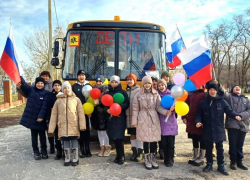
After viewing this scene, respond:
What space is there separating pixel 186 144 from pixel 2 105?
40.9 ft

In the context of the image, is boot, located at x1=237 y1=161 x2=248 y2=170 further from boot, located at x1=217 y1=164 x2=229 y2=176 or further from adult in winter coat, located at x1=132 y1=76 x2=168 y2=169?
adult in winter coat, located at x1=132 y1=76 x2=168 y2=169

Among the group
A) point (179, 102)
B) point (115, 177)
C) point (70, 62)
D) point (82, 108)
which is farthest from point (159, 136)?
point (70, 62)

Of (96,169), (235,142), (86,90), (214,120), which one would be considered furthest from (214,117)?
(86,90)

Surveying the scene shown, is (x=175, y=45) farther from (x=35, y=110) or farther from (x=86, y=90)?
(x=35, y=110)

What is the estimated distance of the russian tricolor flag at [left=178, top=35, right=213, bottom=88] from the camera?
4008mm

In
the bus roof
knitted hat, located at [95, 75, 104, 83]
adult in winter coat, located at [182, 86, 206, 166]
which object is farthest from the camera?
the bus roof

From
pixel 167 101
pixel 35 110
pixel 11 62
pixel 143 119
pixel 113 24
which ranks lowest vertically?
pixel 143 119

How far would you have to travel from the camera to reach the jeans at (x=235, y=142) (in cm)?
417

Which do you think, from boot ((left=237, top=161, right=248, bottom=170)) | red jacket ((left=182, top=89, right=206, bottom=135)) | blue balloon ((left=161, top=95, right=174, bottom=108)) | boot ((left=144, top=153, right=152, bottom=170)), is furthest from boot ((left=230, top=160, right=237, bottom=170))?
blue balloon ((left=161, top=95, right=174, bottom=108))

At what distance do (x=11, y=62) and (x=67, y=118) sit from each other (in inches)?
67.4

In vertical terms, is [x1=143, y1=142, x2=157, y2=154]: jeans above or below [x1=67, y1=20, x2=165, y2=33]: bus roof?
below

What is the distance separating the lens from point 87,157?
16.0 feet

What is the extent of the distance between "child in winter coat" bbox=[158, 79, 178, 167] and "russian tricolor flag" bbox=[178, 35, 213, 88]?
0.57 metres

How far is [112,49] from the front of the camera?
5.25 m
